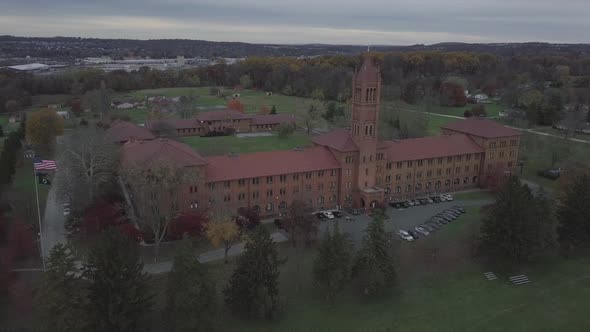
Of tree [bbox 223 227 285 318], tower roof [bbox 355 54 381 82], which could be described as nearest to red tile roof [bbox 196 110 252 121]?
tower roof [bbox 355 54 381 82]

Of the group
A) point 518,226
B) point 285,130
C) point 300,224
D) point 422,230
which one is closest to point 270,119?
point 285,130

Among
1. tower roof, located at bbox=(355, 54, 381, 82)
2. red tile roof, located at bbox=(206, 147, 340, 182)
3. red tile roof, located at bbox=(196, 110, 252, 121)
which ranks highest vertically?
tower roof, located at bbox=(355, 54, 381, 82)

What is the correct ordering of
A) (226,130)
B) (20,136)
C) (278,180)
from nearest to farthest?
(278,180)
(20,136)
(226,130)

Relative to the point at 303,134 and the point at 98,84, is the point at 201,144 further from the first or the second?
the point at 98,84

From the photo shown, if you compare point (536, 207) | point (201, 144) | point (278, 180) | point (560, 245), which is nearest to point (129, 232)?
point (278, 180)

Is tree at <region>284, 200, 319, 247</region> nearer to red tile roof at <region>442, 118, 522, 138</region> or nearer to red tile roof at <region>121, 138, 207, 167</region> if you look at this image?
red tile roof at <region>121, 138, 207, 167</region>

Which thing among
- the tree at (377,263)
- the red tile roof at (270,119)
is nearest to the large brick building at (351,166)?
the tree at (377,263)

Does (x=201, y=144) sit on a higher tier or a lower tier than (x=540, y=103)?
lower
